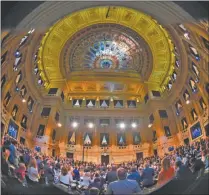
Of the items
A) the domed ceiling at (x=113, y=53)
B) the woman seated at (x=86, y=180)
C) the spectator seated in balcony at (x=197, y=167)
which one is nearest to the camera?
the spectator seated in balcony at (x=197, y=167)

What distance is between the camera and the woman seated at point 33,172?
112 inches

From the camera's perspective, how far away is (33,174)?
2.86 metres

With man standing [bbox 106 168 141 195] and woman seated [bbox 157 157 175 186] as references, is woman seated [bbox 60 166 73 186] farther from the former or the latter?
woman seated [bbox 157 157 175 186]

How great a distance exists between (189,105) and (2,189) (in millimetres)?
2004

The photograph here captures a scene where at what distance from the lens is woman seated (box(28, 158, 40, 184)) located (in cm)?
284

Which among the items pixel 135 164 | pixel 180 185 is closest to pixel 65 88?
pixel 135 164

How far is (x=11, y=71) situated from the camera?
9.21 feet

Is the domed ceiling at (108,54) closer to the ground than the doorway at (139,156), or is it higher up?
higher up

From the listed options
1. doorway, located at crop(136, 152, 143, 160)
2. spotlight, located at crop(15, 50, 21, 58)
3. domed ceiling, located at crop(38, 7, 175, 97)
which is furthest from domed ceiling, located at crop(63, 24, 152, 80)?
doorway, located at crop(136, 152, 143, 160)

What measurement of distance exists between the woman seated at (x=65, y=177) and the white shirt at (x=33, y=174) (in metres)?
0.25

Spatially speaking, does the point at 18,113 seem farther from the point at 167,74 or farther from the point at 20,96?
the point at 167,74

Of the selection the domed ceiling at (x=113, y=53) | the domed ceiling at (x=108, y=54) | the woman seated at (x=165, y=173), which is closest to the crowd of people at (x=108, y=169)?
the woman seated at (x=165, y=173)

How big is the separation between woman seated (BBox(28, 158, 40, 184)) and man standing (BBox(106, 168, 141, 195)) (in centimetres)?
72

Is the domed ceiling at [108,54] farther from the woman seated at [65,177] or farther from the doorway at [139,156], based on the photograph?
the woman seated at [65,177]
